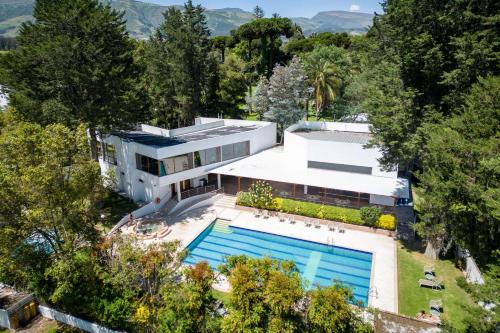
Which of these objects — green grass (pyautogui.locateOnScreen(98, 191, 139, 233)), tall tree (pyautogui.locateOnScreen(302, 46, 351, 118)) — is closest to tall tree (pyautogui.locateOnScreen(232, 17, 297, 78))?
tall tree (pyautogui.locateOnScreen(302, 46, 351, 118))

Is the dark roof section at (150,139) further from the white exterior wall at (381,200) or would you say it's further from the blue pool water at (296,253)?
the white exterior wall at (381,200)

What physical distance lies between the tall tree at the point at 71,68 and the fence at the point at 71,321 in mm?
15708

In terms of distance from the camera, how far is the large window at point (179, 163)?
3038cm

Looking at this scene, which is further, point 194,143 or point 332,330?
point 194,143

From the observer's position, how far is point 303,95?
47.3 metres

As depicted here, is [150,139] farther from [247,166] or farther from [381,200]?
[381,200]

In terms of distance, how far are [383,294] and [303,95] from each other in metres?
33.3

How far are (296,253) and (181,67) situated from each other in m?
32.0

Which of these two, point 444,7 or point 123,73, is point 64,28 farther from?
point 444,7

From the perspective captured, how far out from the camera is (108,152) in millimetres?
35094

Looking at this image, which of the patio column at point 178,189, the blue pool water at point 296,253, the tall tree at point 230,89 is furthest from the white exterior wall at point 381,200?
the tall tree at point 230,89

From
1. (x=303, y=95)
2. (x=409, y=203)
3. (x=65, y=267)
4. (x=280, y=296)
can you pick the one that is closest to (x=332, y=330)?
(x=280, y=296)

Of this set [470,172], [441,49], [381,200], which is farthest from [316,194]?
[441,49]

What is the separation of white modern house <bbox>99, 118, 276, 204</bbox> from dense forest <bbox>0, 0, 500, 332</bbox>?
9.10 feet
